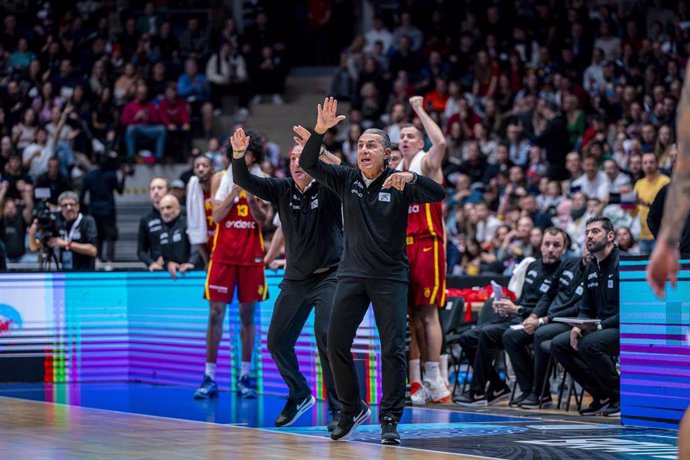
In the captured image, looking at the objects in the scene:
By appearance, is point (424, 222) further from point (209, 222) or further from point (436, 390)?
point (209, 222)

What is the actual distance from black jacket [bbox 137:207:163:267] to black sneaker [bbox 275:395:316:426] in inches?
174

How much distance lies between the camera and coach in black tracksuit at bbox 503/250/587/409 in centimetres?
1164

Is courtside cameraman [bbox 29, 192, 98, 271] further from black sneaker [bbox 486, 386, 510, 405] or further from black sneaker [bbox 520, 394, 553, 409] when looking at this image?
black sneaker [bbox 520, 394, 553, 409]

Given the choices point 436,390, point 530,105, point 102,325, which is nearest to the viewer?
point 436,390

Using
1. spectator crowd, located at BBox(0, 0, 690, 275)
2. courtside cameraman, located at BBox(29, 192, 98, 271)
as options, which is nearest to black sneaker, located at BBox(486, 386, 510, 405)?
spectator crowd, located at BBox(0, 0, 690, 275)

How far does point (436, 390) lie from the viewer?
11727 mm

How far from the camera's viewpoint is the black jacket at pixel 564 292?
11.7 m

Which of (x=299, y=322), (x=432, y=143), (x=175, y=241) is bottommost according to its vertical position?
(x=299, y=322)

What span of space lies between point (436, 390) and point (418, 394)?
0.54ft

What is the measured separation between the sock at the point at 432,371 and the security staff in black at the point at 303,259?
5.97ft

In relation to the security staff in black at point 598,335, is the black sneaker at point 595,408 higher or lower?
lower

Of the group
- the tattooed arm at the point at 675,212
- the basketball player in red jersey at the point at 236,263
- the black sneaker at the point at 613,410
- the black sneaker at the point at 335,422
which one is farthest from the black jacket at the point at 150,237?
the tattooed arm at the point at 675,212

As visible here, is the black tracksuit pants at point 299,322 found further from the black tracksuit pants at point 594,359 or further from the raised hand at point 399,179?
the black tracksuit pants at point 594,359

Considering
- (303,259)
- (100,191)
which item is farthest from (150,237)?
(100,191)
